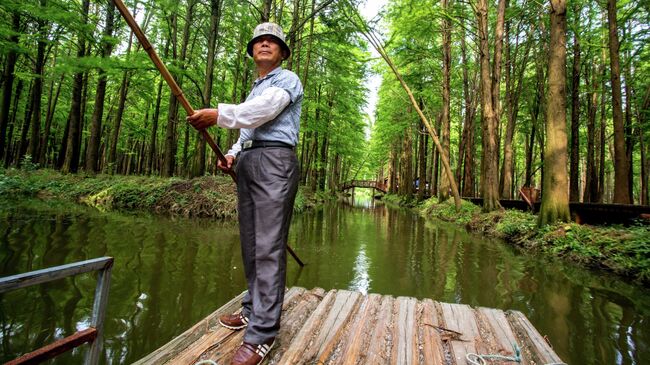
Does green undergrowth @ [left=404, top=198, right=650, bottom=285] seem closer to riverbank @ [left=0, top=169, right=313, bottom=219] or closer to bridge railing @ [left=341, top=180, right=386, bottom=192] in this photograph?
riverbank @ [left=0, top=169, right=313, bottom=219]

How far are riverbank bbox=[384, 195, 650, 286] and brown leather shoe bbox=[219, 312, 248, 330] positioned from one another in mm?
6152

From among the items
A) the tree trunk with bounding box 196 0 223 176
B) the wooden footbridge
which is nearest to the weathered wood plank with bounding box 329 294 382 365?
the tree trunk with bounding box 196 0 223 176

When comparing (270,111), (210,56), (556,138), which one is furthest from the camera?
(210,56)

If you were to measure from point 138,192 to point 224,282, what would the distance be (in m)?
9.35

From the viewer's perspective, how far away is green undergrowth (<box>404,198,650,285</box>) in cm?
540

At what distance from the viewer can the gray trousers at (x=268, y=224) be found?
193 cm

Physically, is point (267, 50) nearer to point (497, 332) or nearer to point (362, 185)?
point (497, 332)

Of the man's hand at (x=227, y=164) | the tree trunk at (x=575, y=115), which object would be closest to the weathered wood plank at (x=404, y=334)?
the man's hand at (x=227, y=164)

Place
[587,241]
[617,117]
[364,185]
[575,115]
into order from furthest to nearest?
1. [364,185]
2. [575,115]
3. [617,117]
4. [587,241]

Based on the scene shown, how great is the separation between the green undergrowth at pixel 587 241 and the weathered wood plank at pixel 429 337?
4.65m

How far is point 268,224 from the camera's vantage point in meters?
1.98

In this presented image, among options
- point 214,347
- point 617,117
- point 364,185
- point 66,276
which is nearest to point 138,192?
point 214,347

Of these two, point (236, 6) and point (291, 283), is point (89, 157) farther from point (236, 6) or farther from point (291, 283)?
point (291, 283)

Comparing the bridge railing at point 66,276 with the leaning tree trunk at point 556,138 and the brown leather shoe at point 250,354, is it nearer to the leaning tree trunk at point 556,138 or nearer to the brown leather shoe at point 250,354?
the brown leather shoe at point 250,354
